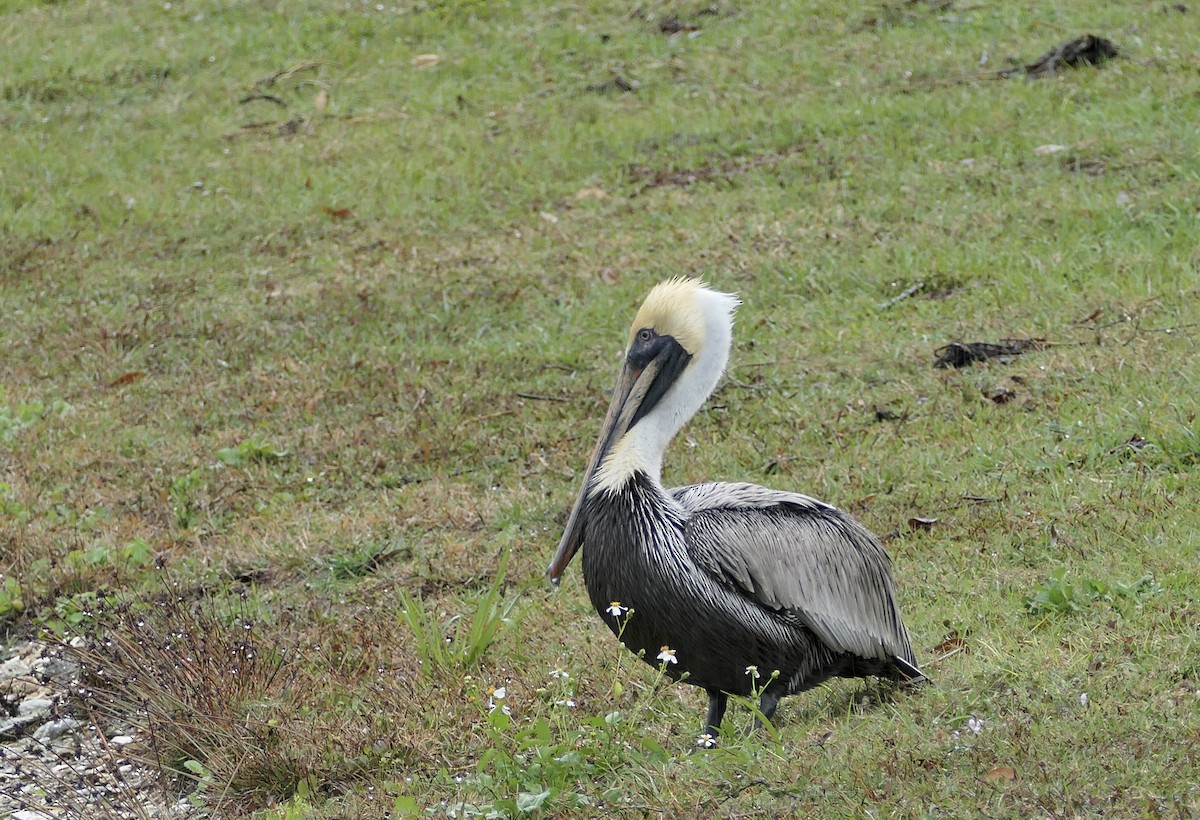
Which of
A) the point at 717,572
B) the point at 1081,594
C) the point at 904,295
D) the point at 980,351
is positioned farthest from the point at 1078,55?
the point at 717,572

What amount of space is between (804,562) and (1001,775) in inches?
45.6

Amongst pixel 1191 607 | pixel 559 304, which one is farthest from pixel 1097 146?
pixel 1191 607

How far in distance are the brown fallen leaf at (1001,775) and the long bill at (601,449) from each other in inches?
64.1

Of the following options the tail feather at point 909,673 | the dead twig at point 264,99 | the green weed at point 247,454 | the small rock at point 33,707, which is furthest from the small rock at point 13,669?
the dead twig at point 264,99

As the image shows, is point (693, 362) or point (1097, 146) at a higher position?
point (693, 362)

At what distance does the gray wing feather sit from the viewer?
4488 mm

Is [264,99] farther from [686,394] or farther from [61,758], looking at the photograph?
[686,394]

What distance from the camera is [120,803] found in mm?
4785

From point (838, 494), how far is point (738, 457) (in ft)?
2.55

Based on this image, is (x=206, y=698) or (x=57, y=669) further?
(x=57, y=669)

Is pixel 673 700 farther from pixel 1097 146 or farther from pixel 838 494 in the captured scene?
pixel 1097 146

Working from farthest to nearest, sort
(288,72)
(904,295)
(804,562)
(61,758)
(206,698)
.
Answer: (288,72) → (904,295) → (61,758) → (206,698) → (804,562)

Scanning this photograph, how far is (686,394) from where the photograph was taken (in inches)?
196

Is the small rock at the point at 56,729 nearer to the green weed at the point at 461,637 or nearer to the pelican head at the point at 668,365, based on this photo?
the green weed at the point at 461,637
